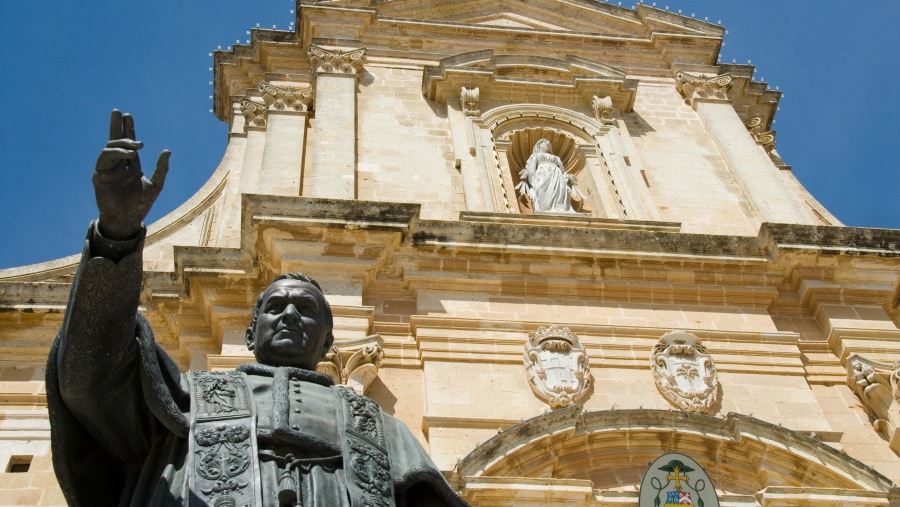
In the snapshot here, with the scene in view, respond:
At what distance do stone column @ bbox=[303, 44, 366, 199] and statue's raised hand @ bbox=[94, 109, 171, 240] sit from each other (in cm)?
715

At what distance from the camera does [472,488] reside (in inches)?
288

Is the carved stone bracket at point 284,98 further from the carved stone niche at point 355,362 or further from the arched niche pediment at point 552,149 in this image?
the carved stone niche at point 355,362

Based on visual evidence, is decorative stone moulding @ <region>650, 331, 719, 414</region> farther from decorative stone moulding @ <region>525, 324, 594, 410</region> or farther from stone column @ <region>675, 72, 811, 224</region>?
stone column @ <region>675, 72, 811, 224</region>

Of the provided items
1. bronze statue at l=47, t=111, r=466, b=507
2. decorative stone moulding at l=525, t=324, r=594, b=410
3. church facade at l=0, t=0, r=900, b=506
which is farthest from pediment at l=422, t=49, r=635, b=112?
bronze statue at l=47, t=111, r=466, b=507

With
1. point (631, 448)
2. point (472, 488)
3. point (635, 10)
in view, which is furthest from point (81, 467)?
point (635, 10)

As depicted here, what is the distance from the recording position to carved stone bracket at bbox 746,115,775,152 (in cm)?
1467

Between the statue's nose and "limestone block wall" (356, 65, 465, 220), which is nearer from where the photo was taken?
the statue's nose

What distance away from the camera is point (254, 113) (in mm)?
13203

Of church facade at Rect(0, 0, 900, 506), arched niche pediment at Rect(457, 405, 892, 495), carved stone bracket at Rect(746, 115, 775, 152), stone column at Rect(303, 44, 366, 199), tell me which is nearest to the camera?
arched niche pediment at Rect(457, 405, 892, 495)

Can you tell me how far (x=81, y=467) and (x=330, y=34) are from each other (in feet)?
35.1

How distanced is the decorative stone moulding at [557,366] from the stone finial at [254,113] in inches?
221

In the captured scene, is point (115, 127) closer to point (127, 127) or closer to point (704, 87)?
point (127, 127)

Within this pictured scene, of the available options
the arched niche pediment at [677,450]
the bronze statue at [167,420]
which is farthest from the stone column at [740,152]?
the bronze statue at [167,420]

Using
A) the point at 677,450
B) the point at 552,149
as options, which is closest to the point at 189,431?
the point at 677,450
